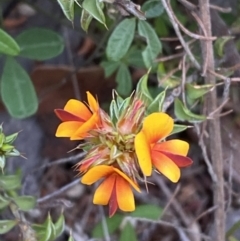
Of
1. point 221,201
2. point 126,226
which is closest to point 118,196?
point 221,201

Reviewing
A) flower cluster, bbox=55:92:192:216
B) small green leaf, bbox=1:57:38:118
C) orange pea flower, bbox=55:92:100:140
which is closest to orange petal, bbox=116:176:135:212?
flower cluster, bbox=55:92:192:216

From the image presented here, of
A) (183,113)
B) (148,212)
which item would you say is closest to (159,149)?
(183,113)

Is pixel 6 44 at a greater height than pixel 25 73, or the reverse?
pixel 6 44

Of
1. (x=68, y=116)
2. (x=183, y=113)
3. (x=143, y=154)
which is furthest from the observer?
(x=183, y=113)

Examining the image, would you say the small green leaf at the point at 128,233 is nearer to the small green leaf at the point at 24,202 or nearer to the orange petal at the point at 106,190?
the small green leaf at the point at 24,202

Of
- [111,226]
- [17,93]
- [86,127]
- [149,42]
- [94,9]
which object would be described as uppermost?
[94,9]

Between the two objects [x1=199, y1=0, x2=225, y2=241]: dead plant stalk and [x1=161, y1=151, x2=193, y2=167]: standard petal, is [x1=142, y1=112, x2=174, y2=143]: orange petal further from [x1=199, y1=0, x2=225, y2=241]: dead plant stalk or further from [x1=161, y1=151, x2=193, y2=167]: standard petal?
[x1=199, y1=0, x2=225, y2=241]: dead plant stalk

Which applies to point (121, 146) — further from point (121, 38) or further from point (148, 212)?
point (148, 212)

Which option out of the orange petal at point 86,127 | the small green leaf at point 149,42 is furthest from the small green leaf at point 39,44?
the orange petal at point 86,127
